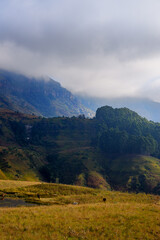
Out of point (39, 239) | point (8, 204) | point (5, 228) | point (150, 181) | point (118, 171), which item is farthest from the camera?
point (118, 171)

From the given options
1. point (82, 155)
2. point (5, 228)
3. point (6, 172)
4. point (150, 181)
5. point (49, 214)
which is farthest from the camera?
point (82, 155)

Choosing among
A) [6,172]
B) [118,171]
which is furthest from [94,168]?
[6,172]

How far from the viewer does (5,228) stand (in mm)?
23031

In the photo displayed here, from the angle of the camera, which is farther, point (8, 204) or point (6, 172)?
point (6, 172)

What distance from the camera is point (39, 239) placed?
66.9ft

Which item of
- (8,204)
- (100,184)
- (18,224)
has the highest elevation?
(18,224)

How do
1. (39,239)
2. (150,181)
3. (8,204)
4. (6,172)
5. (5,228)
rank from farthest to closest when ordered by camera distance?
(150,181) < (6,172) < (8,204) < (5,228) < (39,239)

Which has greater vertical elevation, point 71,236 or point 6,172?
point 71,236

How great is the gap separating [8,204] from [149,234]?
29838 mm

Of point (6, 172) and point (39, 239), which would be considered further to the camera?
point (6, 172)

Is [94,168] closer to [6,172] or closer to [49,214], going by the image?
[6,172]

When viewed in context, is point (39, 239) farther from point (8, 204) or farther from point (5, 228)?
point (8, 204)

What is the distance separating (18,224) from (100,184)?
134966mm

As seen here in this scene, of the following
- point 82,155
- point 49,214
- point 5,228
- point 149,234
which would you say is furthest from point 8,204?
point 82,155
